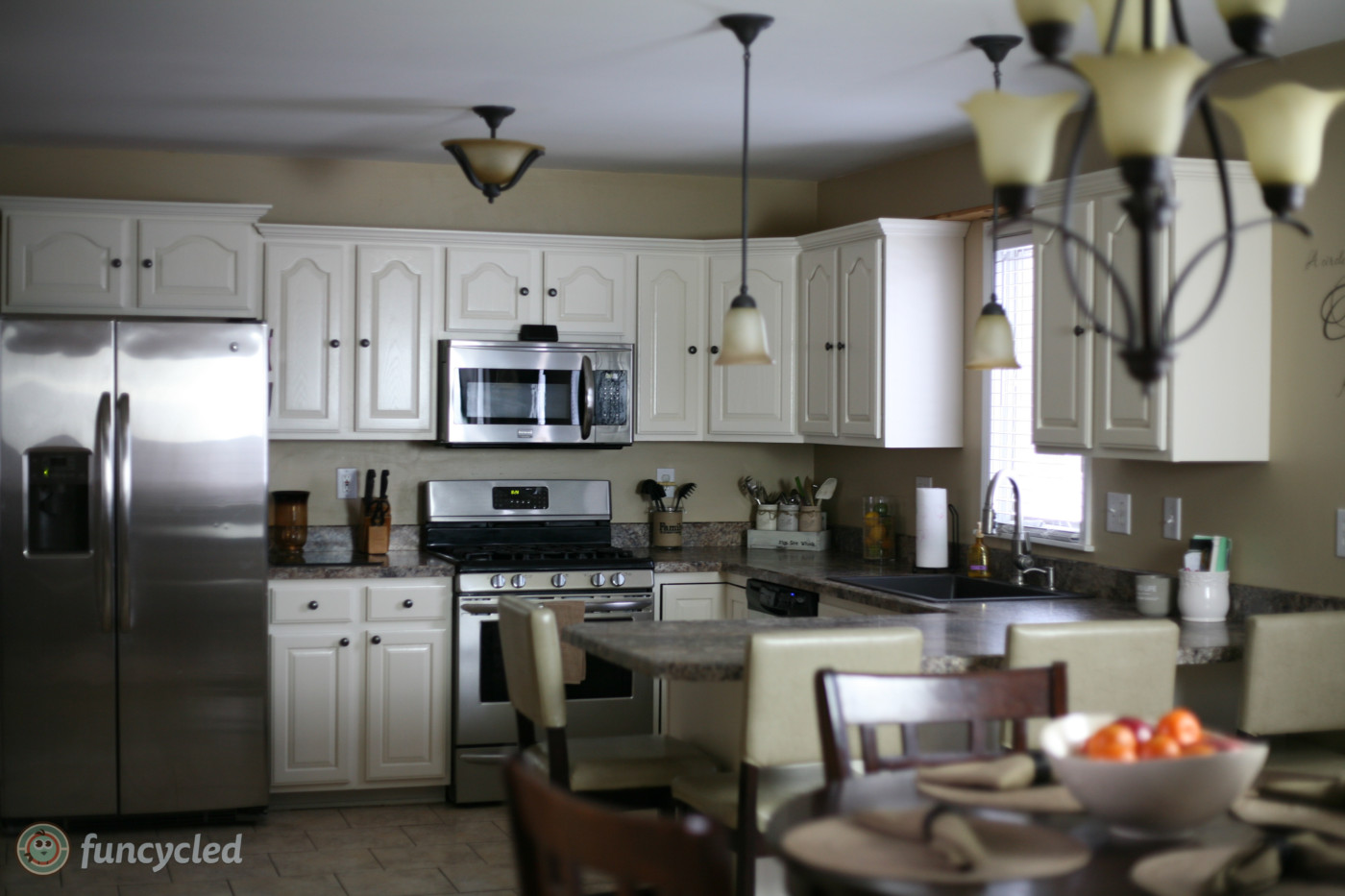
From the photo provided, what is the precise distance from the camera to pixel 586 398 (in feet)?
16.1

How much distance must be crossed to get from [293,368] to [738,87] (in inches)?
77.3

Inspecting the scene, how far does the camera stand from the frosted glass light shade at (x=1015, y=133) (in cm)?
165

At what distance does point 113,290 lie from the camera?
460 centimetres

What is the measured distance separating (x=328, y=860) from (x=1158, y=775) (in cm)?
305

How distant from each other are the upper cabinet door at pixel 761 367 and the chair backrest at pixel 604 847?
3679mm

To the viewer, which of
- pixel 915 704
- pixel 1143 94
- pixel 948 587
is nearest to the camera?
pixel 1143 94

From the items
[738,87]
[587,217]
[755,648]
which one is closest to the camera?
[755,648]

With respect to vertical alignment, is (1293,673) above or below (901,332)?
below

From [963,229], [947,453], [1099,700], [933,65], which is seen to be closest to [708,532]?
[947,453]

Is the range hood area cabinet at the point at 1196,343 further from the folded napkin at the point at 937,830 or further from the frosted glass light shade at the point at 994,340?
the folded napkin at the point at 937,830

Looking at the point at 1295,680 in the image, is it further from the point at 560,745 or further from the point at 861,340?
the point at 861,340

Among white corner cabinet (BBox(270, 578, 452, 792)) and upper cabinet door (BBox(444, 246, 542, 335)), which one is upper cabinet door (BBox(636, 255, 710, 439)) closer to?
upper cabinet door (BBox(444, 246, 542, 335))

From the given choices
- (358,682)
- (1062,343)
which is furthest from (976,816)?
(358,682)

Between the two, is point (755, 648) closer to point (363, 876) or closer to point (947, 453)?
point (363, 876)
